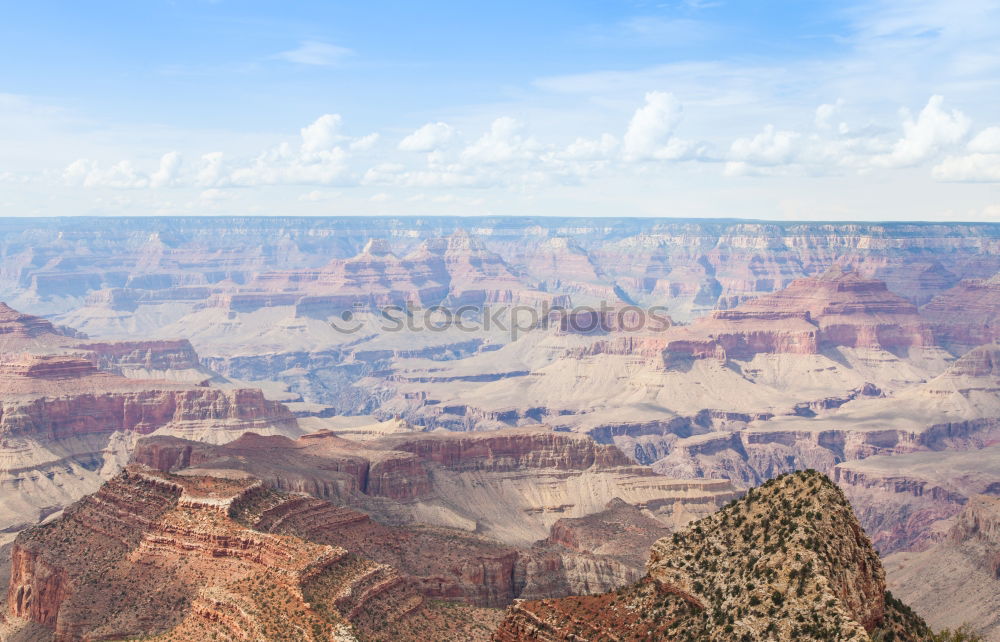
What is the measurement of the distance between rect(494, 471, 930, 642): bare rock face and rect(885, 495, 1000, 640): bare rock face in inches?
3022

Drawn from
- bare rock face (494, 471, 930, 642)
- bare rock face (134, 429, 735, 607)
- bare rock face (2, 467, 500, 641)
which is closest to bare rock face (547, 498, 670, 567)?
bare rock face (134, 429, 735, 607)

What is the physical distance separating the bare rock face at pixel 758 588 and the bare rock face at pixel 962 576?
7676 cm

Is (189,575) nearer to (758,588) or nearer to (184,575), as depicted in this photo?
(184,575)

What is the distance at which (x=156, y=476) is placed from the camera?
94250mm

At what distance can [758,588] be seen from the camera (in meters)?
42.1

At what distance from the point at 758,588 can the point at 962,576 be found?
3877 inches

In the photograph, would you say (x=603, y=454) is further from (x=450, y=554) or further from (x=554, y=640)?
(x=554, y=640)

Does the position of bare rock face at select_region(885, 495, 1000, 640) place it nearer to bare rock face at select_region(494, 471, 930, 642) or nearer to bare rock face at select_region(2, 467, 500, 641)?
bare rock face at select_region(2, 467, 500, 641)

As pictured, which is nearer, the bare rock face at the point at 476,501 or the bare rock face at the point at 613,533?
the bare rock face at the point at 476,501

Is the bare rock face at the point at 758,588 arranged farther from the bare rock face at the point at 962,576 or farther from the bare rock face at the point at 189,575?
the bare rock face at the point at 962,576

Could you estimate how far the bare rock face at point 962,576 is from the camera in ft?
393

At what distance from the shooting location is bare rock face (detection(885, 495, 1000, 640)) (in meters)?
120

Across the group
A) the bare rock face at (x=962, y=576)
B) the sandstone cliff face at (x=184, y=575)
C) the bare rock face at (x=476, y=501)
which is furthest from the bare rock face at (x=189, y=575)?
the bare rock face at (x=962, y=576)

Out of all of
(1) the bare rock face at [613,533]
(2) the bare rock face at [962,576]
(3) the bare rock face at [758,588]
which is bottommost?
(2) the bare rock face at [962,576]
